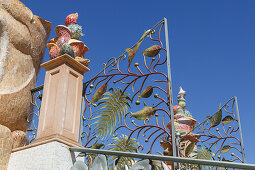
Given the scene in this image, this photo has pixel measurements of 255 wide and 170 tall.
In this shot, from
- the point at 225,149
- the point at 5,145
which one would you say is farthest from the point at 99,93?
the point at 225,149

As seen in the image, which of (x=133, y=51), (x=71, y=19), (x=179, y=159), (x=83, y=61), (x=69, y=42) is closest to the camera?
(x=179, y=159)

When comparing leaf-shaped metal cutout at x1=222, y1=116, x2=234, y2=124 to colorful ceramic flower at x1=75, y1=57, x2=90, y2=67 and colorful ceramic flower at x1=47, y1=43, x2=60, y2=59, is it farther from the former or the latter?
colorful ceramic flower at x1=47, y1=43, x2=60, y2=59

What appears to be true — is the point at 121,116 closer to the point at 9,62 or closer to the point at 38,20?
the point at 9,62

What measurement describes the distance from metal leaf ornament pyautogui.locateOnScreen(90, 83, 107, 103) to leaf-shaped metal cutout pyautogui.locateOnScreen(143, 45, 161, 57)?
2.25ft

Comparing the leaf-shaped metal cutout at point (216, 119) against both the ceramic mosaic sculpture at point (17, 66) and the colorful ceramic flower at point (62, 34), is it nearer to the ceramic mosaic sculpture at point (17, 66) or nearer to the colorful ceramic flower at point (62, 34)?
the colorful ceramic flower at point (62, 34)

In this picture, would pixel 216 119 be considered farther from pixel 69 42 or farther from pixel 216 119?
pixel 69 42

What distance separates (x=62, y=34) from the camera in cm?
→ 419

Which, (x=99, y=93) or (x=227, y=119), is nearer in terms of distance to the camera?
(x=99, y=93)

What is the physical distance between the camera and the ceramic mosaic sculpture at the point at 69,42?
12.7ft

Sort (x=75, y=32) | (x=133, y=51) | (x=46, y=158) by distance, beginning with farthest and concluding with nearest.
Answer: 1. (x=75, y=32)
2. (x=133, y=51)
3. (x=46, y=158)

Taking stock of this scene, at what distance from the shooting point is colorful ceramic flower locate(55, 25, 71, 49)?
4.14 metres

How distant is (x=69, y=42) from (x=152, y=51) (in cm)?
114

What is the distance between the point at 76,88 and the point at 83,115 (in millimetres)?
364

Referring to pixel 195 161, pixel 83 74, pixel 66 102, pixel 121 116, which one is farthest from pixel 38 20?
pixel 195 161
